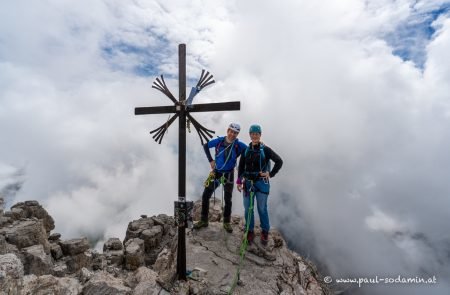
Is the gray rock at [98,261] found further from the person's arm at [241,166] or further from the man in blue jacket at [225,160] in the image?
the person's arm at [241,166]

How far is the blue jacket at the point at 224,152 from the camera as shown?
9219mm

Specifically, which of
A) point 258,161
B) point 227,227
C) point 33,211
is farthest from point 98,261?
point 258,161

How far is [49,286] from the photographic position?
6.62 meters

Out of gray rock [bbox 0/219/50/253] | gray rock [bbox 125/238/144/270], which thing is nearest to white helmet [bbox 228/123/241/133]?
gray rock [bbox 0/219/50/253]

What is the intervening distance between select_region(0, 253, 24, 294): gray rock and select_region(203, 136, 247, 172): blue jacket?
5879 millimetres

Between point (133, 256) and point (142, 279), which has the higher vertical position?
point (142, 279)

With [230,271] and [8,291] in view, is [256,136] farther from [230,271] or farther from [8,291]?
[8,291]

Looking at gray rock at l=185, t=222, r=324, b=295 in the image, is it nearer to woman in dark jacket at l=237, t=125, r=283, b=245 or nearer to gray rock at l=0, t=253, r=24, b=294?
woman in dark jacket at l=237, t=125, r=283, b=245

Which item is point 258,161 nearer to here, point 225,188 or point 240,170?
point 240,170

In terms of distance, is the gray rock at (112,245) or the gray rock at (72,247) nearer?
the gray rock at (72,247)

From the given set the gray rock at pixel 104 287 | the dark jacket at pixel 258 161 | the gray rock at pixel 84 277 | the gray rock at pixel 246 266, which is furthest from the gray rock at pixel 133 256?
the dark jacket at pixel 258 161

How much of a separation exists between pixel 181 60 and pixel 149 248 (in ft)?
155

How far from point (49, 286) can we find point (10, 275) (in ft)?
3.73

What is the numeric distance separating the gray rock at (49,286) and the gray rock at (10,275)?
406 mm
